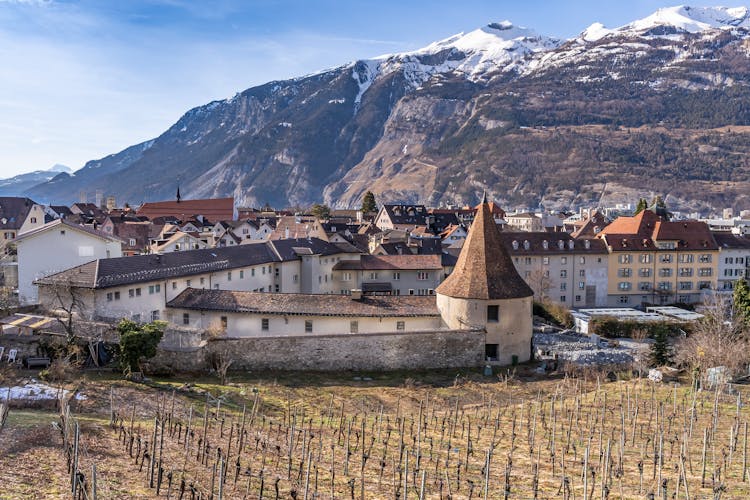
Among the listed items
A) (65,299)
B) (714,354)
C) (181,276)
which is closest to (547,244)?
(714,354)

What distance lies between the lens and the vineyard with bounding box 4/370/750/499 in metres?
18.5

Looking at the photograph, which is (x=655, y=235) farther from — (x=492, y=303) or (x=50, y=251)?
(x=50, y=251)

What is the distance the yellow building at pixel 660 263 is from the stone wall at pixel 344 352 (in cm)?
5003

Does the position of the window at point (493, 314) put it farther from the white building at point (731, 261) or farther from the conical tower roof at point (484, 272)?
the white building at point (731, 261)

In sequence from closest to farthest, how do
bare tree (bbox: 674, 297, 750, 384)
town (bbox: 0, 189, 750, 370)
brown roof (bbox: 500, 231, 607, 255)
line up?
bare tree (bbox: 674, 297, 750, 384), town (bbox: 0, 189, 750, 370), brown roof (bbox: 500, 231, 607, 255)

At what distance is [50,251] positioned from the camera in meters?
51.7

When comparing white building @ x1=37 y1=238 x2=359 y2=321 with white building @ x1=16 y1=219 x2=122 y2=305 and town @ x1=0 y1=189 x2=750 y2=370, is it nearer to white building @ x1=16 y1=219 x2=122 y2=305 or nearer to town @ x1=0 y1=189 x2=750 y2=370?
town @ x1=0 y1=189 x2=750 y2=370

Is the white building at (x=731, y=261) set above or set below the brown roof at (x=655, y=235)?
below

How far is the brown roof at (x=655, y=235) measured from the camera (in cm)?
8738

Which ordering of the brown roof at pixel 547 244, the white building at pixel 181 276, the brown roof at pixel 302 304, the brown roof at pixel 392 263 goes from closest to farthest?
the white building at pixel 181 276 < the brown roof at pixel 302 304 < the brown roof at pixel 392 263 < the brown roof at pixel 547 244

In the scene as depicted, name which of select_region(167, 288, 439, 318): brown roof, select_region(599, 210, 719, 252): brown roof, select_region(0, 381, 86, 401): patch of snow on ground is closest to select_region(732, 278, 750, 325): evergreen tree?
select_region(599, 210, 719, 252): brown roof

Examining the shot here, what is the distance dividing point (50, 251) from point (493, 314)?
35.6 m

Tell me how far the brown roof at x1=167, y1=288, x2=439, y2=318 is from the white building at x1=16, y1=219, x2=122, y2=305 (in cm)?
1118

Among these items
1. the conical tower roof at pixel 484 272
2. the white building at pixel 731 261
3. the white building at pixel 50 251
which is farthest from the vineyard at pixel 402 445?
the white building at pixel 731 261
